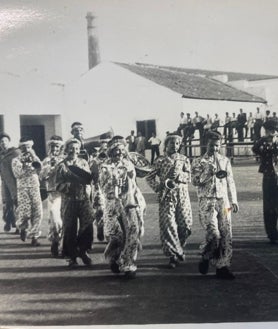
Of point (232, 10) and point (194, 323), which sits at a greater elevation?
point (232, 10)

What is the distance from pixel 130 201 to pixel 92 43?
1.11 metres

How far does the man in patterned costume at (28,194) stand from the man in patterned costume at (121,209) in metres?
1.16

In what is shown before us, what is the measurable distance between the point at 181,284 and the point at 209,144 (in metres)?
0.97

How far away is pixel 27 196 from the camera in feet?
15.3

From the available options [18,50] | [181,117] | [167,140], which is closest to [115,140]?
[167,140]

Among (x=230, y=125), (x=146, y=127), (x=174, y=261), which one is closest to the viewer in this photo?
(x=174, y=261)

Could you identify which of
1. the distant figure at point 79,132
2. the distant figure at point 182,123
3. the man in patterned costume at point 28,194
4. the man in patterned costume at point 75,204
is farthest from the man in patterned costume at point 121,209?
the distant figure at point 182,123

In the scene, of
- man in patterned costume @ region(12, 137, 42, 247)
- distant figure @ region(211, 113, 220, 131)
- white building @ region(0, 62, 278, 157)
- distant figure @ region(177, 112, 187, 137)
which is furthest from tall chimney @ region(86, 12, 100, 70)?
distant figure @ region(177, 112, 187, 137)

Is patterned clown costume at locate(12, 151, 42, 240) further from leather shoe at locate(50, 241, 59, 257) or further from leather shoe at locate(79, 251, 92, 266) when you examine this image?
leather shoe at locate(79, 251, 92, 266)

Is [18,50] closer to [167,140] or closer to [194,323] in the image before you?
[167,140]

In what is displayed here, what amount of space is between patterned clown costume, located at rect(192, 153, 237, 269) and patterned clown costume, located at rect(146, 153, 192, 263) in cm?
29

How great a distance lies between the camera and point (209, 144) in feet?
11.8

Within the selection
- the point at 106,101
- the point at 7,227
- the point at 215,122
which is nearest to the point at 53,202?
the point at 7,227

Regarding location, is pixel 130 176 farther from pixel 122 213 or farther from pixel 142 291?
pixel 142 291
